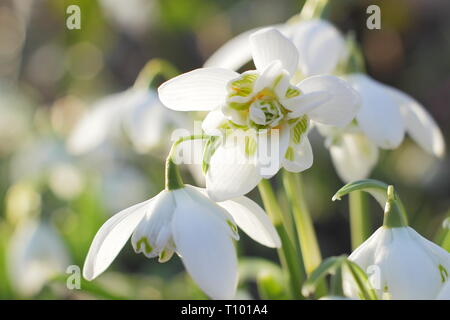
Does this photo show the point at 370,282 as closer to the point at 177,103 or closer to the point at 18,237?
the point at 177,103

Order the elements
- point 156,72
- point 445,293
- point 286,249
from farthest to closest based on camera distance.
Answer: point 156,72 → point 286,249 → point 445,293

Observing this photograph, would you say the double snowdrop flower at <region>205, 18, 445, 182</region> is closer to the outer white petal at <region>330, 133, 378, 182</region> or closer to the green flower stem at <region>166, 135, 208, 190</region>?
the outer white petal at <region>330, 133, 378, 182</region>

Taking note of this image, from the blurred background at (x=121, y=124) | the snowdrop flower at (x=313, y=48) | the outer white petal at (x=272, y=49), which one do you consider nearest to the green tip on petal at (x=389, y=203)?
the outer white petal at (x=272, y=49)

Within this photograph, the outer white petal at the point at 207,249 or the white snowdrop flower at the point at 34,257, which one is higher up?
the outer white petal at the point at 207,249

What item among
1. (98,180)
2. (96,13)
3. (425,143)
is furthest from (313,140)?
(425,143)

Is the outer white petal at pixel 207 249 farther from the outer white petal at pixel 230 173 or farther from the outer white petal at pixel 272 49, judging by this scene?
the outer white petal at pixel 272 49

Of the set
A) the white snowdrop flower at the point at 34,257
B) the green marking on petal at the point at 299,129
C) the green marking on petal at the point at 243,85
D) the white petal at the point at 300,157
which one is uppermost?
the green marking on petal at the point at 243,85

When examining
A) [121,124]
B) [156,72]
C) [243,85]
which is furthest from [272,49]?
[121,124]

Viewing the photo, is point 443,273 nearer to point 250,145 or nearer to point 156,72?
point 250,145
